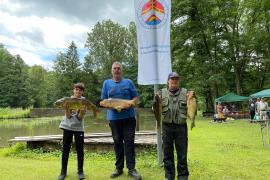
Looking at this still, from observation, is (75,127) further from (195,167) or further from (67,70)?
(67,70)

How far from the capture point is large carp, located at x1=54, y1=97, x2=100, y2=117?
6.19 metres

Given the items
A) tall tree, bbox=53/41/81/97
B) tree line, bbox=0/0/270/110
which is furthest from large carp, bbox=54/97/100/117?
tall tree, bbox=53/41/81/97

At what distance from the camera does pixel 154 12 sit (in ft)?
23.4

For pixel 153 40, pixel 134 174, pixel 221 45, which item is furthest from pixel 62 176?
pixel 221 45

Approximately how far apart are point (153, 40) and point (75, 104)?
2.11 metres

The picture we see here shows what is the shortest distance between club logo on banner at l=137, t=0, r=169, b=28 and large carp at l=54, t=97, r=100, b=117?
6.91 ft

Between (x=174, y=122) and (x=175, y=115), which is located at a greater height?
(x=175, y=115)

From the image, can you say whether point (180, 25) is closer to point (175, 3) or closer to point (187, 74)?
point (175, 3)

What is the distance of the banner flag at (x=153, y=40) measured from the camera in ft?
23.3

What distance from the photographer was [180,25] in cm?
3581

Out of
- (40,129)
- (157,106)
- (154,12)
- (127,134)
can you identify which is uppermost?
(154,12)

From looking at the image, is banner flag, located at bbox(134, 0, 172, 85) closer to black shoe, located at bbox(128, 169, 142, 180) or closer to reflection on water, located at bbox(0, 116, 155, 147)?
black shoe, located at bbox(128, 169, 142, 180)

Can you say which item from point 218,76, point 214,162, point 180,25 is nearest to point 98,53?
point 180,25

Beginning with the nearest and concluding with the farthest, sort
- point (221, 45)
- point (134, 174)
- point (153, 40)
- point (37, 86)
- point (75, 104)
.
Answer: point (75, 104) < point (134, 174) < point (153, 40) < point (221, 45) < point (37, 86)
